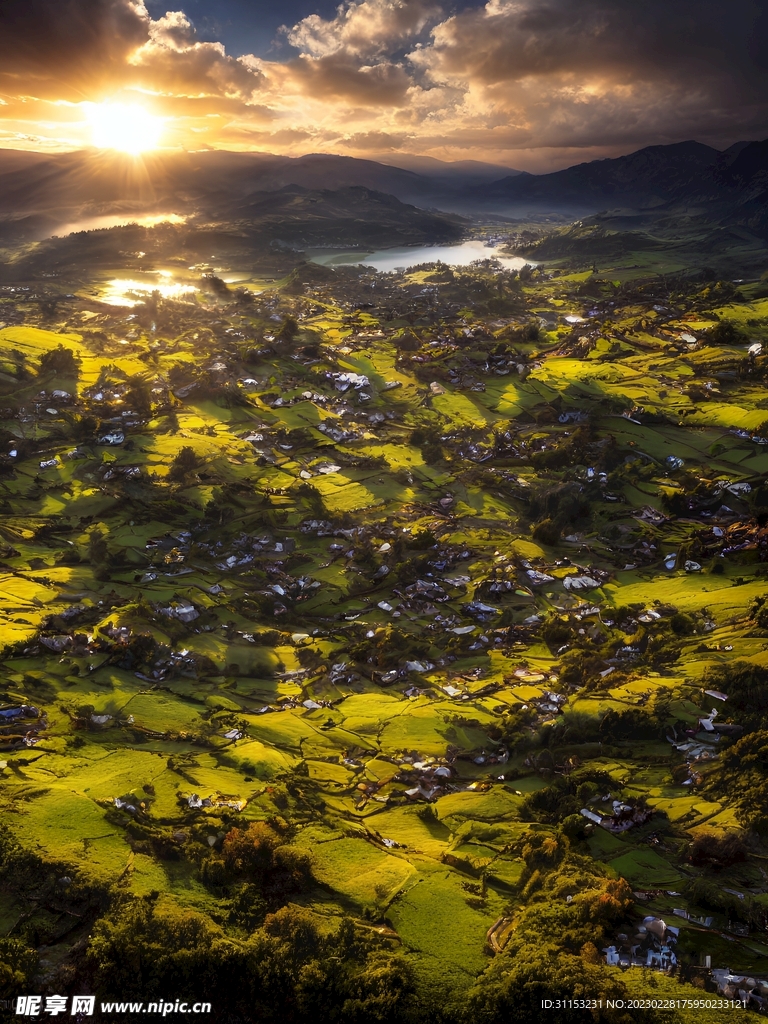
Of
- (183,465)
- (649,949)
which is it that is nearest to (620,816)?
(649,949)

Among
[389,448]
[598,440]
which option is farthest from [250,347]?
[598,440]

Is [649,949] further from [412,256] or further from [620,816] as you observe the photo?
[412,256]

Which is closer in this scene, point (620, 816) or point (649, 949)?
point (649, 949)

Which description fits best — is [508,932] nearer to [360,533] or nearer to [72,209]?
[360,533]

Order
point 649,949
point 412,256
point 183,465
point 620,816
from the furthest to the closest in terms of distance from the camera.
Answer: point 412,256
point 183,465
point 620,816
point 649,949

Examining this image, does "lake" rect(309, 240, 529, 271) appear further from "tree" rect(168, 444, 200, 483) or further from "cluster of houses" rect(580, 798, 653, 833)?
"cluster of houses" rect(580, 798, 653, 833)

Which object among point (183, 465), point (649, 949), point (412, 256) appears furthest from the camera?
point (412, 256)

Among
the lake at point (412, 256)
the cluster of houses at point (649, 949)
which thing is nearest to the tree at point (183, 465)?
the cluster of houses at point (649, 949)

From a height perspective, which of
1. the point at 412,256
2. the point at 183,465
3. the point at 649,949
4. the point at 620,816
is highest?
the point at 412,256

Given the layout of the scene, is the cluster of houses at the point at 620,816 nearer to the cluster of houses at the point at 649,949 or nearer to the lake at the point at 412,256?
the cluster of houses at the point at 649,949
